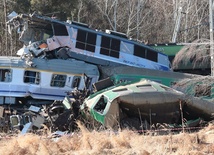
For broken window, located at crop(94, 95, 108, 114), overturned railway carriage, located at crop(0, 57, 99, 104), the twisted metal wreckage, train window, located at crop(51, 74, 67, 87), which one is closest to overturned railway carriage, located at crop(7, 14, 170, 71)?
the twisted metal wreckage

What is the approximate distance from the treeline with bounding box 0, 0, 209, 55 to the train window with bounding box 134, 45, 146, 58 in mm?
10247

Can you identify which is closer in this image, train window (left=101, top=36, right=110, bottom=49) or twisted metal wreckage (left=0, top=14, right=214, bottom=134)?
twisted metal wreckage (left=0, top=14, right=214, bottom=134)

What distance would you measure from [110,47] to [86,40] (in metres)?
1.51

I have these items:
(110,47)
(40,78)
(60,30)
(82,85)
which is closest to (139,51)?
(110,47)

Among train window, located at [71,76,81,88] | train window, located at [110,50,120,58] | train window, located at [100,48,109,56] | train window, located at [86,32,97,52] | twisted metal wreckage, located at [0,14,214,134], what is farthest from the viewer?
train window, located at [110,50,120,58]

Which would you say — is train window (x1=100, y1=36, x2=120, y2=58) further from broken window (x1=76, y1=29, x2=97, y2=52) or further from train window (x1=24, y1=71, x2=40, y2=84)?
train window (x1=24, y1=71, x2=40, y2=84)

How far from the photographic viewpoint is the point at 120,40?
22312 mm

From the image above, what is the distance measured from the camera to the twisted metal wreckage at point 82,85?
517 inches

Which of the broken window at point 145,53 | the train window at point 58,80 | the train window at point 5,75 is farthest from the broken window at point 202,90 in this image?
the train window at point 5,75

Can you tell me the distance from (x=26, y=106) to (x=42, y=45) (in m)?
3.91

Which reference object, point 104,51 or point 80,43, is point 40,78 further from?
point 104,51

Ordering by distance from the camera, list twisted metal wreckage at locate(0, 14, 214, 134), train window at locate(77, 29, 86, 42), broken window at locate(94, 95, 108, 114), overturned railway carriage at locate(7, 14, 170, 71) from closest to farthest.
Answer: twisted metal wreckage at locate(0, 14, 214, 134) < broken window at locate(94, 95, 108, 114) < overturned railway carriage at locate(7, 14, 170, 71) < train window at locate(77, 29, 86, 42)

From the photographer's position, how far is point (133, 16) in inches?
1503

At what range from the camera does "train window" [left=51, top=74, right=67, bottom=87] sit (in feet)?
61.8
